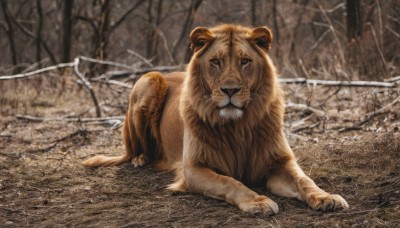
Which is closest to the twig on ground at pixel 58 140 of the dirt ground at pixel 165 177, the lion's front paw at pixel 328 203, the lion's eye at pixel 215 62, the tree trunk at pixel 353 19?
the dirt ground at pixel 165 177

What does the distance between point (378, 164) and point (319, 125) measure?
2.40 metres

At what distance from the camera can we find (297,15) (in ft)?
60.5

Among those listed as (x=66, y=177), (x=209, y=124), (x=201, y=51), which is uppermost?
(x=201, y=51)

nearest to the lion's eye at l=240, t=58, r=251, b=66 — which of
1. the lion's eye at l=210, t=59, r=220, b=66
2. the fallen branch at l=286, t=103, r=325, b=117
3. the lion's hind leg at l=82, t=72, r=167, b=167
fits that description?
the lion's eye at l=210, t=59, r=220, b=66

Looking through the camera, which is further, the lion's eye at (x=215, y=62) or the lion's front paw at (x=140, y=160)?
the lion's front paw at (x=140, y=160)

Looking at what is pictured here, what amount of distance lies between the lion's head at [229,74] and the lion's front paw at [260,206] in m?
0.73

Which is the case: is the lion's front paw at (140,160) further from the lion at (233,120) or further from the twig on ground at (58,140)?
the twig on ground at (58,140)

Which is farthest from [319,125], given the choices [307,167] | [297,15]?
[297,15]

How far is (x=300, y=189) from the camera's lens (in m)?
4.08

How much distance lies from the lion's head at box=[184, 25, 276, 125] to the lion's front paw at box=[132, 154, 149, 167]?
1.35m

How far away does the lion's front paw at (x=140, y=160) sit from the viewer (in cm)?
585

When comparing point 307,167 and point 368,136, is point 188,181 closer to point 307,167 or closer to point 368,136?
point 307,167

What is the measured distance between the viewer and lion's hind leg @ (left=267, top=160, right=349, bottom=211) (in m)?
3.75

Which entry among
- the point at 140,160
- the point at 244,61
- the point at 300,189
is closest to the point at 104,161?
the point at 140,160
